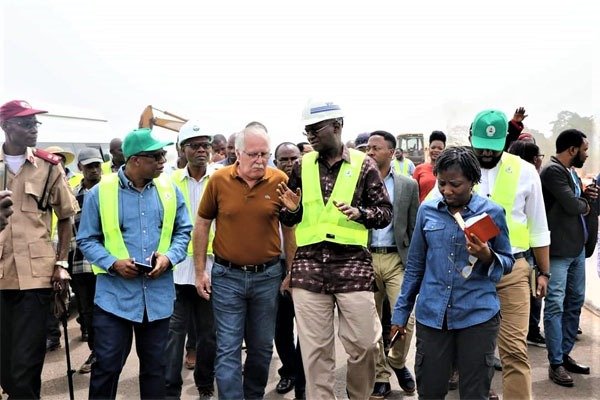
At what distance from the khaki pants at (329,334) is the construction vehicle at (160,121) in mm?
8814

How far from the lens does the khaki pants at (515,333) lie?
3713 millimetres

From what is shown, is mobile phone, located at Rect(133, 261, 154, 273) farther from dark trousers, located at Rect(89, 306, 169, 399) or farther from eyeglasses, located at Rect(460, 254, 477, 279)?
eyeglasses, located at Rect(460, 254, 477, 279)

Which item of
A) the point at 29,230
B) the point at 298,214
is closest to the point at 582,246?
the point at 298,214

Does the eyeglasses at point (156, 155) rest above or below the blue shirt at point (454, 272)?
above

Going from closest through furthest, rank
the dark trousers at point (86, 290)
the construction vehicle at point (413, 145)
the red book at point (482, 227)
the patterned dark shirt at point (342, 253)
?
the red book at point (482, 227) → the patterned dark shirt at point (342, 253) → the dark trousers at point (86, 290) → the construction vehicle at point (413, 145)

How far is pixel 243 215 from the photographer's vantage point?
3.89m

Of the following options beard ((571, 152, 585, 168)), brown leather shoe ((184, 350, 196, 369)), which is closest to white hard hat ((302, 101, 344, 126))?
beard ((571, 152, 585, 168))

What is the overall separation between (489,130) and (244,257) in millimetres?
1906

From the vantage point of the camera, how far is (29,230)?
12.7 ft

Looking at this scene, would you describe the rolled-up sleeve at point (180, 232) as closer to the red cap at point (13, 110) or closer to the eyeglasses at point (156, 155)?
the eyeglasses at point (156, 155)

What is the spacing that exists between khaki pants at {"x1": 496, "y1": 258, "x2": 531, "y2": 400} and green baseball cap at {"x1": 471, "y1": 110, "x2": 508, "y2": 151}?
0.83m

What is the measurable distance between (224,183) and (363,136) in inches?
118

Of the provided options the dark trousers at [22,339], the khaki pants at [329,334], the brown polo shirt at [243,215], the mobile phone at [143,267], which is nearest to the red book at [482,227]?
the khaki pants at [329,334]

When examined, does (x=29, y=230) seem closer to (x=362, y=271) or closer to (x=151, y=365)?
(x=151, y=365)
